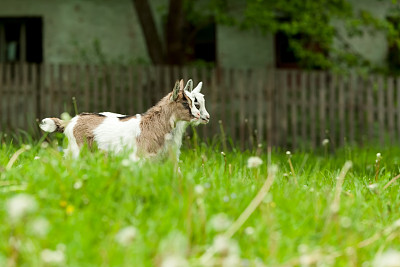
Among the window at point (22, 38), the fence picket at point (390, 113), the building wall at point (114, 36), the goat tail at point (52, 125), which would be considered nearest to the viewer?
the goat tail at point (52, 125)

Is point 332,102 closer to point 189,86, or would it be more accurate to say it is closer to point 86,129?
point 189,86

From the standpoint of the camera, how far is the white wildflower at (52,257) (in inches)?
98.7

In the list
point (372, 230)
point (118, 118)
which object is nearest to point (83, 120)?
point (118, 118)

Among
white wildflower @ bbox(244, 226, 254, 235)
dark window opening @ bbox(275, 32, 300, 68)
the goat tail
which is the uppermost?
dark window opening @ bbox(275, 32, 300, 68)

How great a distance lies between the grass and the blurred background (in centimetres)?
A: 439

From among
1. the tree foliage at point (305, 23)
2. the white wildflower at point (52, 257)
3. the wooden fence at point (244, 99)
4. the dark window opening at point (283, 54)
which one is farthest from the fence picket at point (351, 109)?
the white wildflower at point (52, 257)

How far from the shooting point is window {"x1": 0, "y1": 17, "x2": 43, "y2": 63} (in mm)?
15531

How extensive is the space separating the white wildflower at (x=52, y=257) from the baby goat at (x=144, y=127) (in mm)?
1392

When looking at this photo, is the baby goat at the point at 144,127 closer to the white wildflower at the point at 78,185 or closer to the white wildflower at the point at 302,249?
the white wildflower at the point at 78,185

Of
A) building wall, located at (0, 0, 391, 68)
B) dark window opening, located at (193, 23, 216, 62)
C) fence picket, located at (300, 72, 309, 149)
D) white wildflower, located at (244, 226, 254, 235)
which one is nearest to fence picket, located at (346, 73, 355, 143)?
fence picket, located at (300, 72, 309, 149)

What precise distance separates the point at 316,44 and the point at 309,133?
3542 mm

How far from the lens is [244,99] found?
11.2 meters

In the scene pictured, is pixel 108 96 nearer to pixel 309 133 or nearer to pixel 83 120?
pixel 309 133

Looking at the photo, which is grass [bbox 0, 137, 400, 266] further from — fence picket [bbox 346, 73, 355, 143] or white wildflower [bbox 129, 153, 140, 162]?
fence picket [bbox 346, 73, 355, 143]
